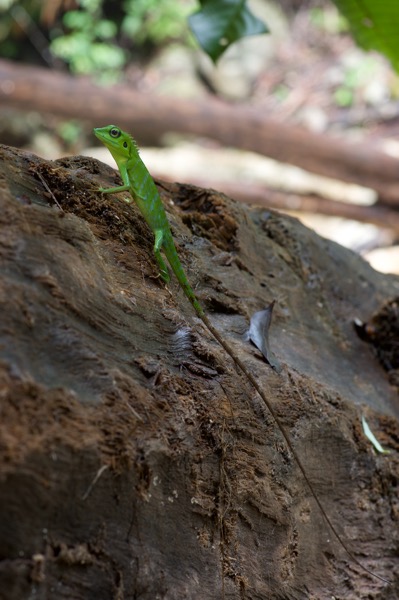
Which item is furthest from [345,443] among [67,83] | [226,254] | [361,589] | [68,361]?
[67,83]

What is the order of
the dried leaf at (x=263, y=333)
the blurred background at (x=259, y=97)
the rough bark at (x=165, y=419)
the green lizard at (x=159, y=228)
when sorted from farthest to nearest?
the blurred background at (x=259, y=97)
the dried leaf at (x=263, y=333)
the green lizard at (x=159, y=228)
the rough bark at (x=165, y=419)

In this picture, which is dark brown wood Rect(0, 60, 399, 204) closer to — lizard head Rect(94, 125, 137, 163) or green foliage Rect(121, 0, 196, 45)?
lizard head Rect(94, 125, 137, 163)

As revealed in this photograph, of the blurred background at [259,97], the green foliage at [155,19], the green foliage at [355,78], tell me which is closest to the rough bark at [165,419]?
the blurred background at [259,97]

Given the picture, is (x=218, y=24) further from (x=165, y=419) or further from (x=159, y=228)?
(x=165, y=419)

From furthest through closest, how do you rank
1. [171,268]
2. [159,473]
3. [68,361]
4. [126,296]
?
[171,268]
[126,296]
[159,473]
[68,361]

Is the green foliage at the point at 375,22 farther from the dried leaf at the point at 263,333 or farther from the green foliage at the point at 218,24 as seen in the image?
the dried leaf at the point at 263,333

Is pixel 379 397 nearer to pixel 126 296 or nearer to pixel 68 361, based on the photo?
pixel 126 296

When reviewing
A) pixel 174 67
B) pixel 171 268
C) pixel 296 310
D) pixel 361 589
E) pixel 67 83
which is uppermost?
pixel 174 67

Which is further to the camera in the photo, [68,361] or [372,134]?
[372,134]
